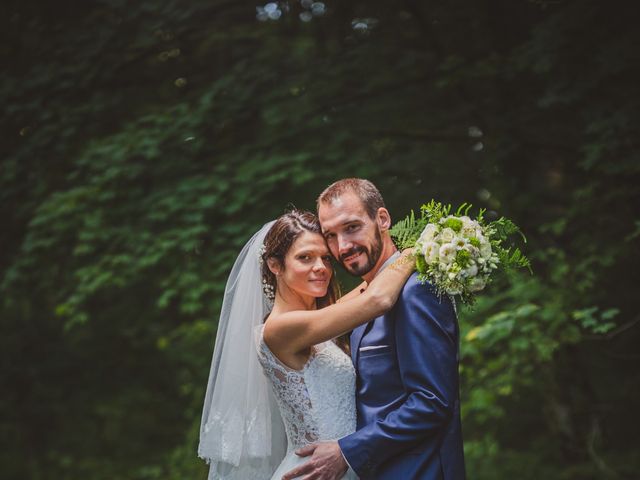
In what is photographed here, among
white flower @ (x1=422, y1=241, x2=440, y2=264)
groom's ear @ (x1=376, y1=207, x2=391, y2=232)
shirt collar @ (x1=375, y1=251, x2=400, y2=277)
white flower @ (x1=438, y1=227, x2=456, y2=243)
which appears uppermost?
white flower @ (x1=438, y1=227, x2=456, y2=243)

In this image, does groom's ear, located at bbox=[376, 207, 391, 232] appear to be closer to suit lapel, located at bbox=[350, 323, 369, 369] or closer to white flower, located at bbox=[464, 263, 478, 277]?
suit lapel, located at bbox=[350, 323, 369, 369]

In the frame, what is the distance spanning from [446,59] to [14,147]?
411cm

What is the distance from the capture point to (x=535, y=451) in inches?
291

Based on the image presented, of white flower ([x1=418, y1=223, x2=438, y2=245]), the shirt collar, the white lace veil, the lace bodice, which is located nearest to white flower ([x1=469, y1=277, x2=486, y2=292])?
white flower ([x1=418, y1=223, x2=438, y2=245])

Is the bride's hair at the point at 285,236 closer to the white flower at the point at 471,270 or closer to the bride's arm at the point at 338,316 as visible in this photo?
the bride's arm at the point at 338,316

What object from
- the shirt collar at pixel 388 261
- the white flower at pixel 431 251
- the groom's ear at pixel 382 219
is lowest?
the shirt collar at pixel 388 261

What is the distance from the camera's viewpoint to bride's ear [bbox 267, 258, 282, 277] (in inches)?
133

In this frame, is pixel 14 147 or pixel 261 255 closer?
pixel 261 255

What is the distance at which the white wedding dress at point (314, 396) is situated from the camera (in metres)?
3.12

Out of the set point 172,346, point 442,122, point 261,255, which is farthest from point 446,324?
point 172,346

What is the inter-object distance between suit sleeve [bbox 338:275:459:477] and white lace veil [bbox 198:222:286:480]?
0.63m

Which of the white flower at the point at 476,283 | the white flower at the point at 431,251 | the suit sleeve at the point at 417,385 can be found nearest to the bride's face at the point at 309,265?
the suit sleeve at the point at 417,385

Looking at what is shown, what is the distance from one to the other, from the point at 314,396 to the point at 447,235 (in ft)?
3.13

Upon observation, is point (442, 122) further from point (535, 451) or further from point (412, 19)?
point (535, 451)
